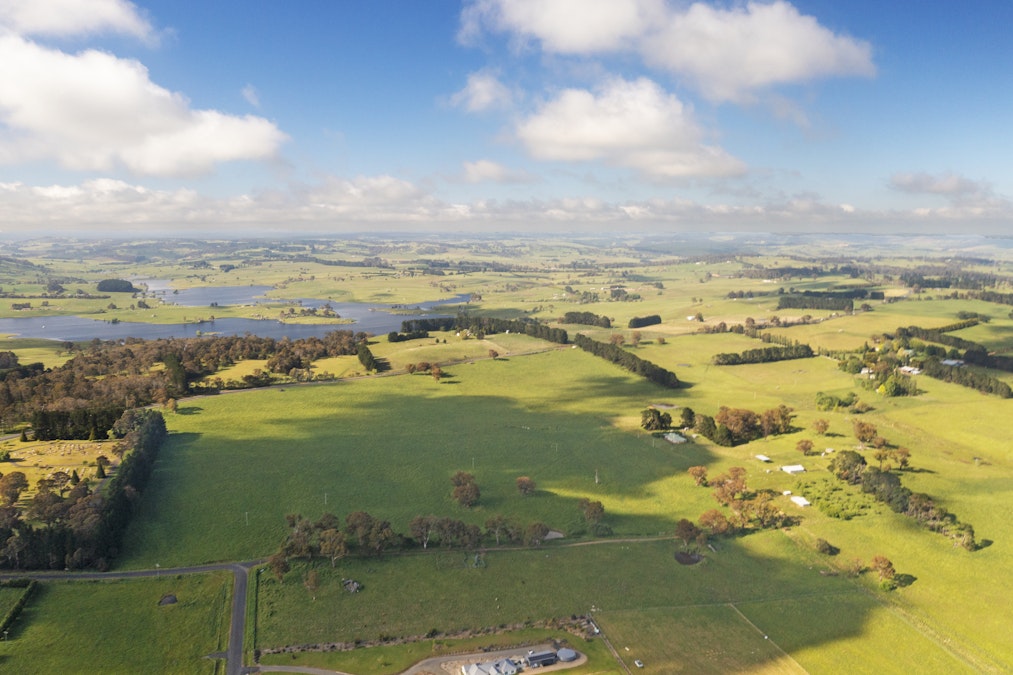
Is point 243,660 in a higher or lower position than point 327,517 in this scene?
lower

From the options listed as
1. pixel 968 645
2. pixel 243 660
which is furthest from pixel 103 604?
pixel 968 645

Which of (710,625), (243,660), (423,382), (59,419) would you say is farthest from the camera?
(423,382)

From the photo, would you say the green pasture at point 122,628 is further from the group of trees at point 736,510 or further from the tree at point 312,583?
the group of trees at point 736,510

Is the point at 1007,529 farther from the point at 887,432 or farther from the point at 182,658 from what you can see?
the point at 182,658

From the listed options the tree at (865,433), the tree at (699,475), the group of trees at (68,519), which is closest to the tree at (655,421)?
the tree at (699,475)

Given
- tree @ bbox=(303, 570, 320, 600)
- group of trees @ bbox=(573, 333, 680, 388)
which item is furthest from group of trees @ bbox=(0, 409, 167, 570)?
group of trees @ bbox=(573, 333, 680, 388)

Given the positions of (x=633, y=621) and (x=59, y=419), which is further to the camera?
(x=59, y=419)
